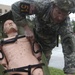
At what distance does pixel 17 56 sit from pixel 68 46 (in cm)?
35

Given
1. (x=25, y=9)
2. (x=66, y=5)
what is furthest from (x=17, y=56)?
(x=66, y=5)

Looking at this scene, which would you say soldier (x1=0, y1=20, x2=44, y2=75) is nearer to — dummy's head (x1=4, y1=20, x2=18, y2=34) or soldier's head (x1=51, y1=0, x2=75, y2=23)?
dummy's head (x1=4, y1=20, x2=18, y2=34)

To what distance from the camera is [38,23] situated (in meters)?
2.58

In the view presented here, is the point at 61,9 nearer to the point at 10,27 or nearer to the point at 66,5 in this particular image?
the point at 66,5

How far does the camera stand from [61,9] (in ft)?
7.39

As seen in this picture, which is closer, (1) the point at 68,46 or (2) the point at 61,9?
(2) the point at 61,9

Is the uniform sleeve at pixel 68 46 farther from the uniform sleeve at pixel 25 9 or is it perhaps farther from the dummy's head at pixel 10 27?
the dummy's head at pixel 10 27

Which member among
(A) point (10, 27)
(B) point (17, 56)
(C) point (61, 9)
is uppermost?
(C) point (61, 9)

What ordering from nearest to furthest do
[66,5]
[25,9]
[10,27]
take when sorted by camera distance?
[66,5] < [25,9] < [10,27]

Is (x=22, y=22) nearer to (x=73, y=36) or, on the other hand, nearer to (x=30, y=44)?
(x=30, y=44)

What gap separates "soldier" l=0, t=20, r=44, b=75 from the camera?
7.38ft

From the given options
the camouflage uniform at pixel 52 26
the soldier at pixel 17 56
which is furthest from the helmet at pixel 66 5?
the soldier at pixel 17 56

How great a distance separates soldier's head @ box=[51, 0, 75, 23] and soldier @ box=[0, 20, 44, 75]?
0.94 ft

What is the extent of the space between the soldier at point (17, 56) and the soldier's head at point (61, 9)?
0.29 meters
